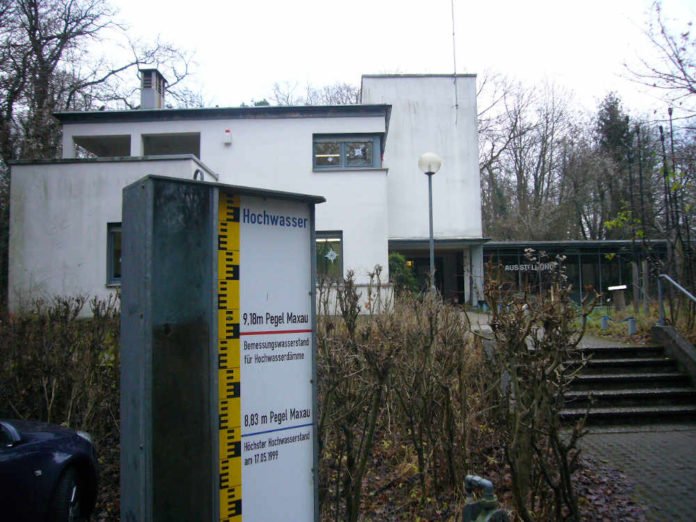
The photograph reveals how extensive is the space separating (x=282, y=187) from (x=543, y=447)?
14.6 meters

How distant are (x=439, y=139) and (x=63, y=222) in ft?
49.9

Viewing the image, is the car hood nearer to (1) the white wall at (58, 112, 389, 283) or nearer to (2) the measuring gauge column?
(2) the measuring gauge column

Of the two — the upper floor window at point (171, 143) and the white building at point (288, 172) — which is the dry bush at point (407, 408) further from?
the upper floor window at point (171, 143)

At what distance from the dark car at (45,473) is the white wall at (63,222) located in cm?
1133

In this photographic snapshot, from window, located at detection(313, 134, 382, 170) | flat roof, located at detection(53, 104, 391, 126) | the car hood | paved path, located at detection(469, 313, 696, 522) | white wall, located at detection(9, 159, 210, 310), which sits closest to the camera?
the car hood

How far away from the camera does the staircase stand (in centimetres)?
837

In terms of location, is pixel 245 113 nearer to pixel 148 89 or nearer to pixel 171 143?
pixel 171 143

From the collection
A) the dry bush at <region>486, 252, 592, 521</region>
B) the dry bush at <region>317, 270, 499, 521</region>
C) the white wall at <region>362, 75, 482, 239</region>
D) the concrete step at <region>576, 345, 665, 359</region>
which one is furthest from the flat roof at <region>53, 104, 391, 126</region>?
the dry bush at <region>486, 252, 592, 521</region>

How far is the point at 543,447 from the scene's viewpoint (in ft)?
17.5

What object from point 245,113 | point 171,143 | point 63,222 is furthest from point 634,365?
point 171,143

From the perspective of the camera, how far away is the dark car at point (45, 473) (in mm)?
4824

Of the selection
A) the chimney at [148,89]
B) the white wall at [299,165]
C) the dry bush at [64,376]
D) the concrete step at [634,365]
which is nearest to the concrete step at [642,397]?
→ the concrete step at [634,365]

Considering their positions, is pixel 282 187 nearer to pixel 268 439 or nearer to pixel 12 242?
pixel 12 242

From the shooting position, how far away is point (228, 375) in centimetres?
259
